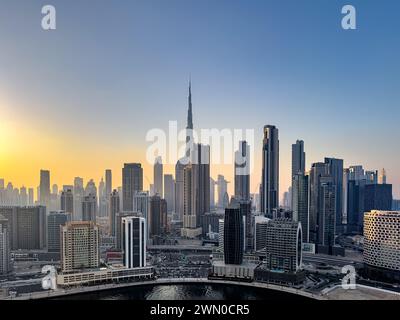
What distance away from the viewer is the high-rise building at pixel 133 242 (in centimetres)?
791

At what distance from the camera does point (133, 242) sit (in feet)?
26.2

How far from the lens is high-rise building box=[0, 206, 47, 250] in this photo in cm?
994

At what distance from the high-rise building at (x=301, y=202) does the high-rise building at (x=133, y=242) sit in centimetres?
526

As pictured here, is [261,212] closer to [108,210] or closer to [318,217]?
[318,217]

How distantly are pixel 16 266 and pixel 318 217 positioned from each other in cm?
869

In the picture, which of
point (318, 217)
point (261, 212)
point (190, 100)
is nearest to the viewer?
point (190, 100)

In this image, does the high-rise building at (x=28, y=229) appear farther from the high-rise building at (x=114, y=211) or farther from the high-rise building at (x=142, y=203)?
the high-rise building at (x=142, y=203)

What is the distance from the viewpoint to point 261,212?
1216cm

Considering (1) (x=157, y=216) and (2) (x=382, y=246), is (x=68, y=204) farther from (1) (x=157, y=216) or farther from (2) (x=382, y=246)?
(2) (x=382, y=246)

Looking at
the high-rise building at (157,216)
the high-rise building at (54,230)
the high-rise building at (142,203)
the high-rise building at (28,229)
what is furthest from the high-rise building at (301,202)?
the high-rise building at (28,229)
